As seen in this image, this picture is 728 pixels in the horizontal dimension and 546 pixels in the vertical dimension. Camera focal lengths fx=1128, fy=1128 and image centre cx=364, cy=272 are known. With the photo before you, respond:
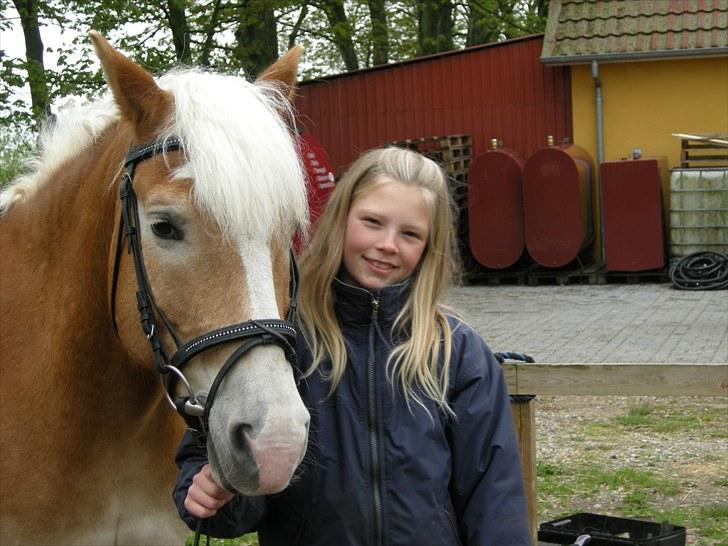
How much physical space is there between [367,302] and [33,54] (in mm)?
13410

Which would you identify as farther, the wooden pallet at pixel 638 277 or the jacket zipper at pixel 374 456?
the wooden pallet at pixel 638 277

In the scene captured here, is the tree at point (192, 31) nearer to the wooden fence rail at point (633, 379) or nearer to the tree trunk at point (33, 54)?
the tree trunk at point (33, 54)

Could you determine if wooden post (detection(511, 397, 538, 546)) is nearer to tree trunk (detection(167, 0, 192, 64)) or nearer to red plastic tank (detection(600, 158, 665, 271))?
tree trunk (detection(167, 0, 192, 64))

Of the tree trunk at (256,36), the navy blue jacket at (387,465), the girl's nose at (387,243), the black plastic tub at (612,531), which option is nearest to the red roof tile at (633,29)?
the tree trunk at (256,36)

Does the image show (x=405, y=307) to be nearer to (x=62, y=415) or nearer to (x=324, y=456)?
(x=324, y=456)

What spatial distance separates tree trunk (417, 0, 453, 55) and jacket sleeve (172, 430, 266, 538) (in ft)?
64.0

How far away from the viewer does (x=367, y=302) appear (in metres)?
2.65

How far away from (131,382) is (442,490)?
91 centimetres

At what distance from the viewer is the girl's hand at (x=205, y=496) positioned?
2.42 meters

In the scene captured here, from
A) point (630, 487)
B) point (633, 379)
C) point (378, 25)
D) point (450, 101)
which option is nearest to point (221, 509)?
point (633, 379)

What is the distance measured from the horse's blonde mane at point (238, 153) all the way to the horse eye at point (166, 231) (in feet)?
0.29

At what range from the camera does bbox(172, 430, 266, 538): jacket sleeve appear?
2.52m

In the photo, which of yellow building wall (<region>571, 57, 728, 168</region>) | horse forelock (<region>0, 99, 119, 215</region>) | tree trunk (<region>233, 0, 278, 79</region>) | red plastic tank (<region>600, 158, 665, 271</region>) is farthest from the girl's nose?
yellow building wall (<region>571, 57, 728, 168</region>)

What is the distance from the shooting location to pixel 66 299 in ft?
9.77
